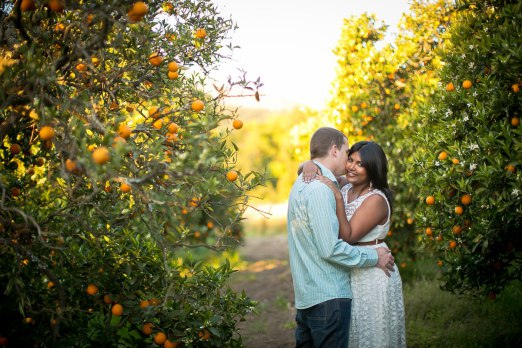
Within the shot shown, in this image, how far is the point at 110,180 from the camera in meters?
2.62

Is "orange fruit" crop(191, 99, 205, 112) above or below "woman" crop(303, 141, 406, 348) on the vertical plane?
above

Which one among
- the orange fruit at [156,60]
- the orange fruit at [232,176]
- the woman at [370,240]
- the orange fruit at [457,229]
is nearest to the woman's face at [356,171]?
the woman at [370,240]

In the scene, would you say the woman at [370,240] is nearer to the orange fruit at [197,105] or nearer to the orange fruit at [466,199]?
the orange fruit at [466,199]

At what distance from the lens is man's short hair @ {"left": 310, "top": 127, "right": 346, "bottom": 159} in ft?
11.1

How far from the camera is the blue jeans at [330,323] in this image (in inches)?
119

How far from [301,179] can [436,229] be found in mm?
1372

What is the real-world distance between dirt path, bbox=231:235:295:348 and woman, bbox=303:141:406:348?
717 millimetres

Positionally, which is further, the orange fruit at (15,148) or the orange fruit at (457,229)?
the orange fruit at (457,229)

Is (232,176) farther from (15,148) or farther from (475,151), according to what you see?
(475,151)

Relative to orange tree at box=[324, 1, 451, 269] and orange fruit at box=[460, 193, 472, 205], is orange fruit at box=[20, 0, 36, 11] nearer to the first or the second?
orange fruit at box=[460, 193, 472, 205]


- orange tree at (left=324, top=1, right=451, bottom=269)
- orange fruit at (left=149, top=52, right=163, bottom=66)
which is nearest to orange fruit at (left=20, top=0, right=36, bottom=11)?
→ orange fruit at (left=149, top=52, right=163, bottom=66)

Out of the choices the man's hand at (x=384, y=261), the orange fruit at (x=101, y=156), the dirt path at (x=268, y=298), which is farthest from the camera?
the dirt path at (x=268, y=298)

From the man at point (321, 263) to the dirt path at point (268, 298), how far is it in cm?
40

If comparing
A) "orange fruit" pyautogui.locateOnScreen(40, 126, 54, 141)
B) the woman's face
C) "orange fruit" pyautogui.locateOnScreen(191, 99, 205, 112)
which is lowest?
"orange fruit" pyautogui.locateOnScreen(40, 126, 54, 141)
